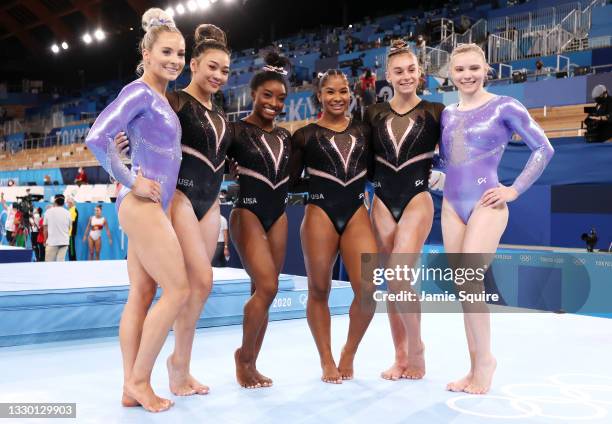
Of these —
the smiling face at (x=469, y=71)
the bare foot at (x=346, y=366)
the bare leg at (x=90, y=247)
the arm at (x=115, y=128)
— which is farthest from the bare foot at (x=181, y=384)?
the bare leg at (x=90, y=247)

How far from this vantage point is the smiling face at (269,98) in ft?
10.5

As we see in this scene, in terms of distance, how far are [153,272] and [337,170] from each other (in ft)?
3.72

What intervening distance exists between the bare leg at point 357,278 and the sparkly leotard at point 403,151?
179 mm

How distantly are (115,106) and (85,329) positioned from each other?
2.30 metres

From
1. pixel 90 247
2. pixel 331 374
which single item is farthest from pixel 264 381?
pixel 90 247

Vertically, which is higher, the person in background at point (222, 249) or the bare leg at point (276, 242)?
the bare leg at point (276, 242)

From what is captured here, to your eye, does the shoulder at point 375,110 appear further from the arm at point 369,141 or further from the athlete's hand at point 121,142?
the athlete's hand at point 121,142

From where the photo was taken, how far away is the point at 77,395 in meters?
2.94

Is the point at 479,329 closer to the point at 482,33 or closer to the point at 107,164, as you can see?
the point at 107,164

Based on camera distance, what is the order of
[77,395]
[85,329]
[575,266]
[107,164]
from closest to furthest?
[107,164] → [77,395] → [85,329] → [575,266]

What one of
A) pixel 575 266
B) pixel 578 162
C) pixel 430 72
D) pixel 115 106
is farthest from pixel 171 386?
pixel 430 72

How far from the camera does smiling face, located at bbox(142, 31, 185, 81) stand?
2.76 metres

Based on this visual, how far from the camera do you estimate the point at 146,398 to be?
2658 mm
